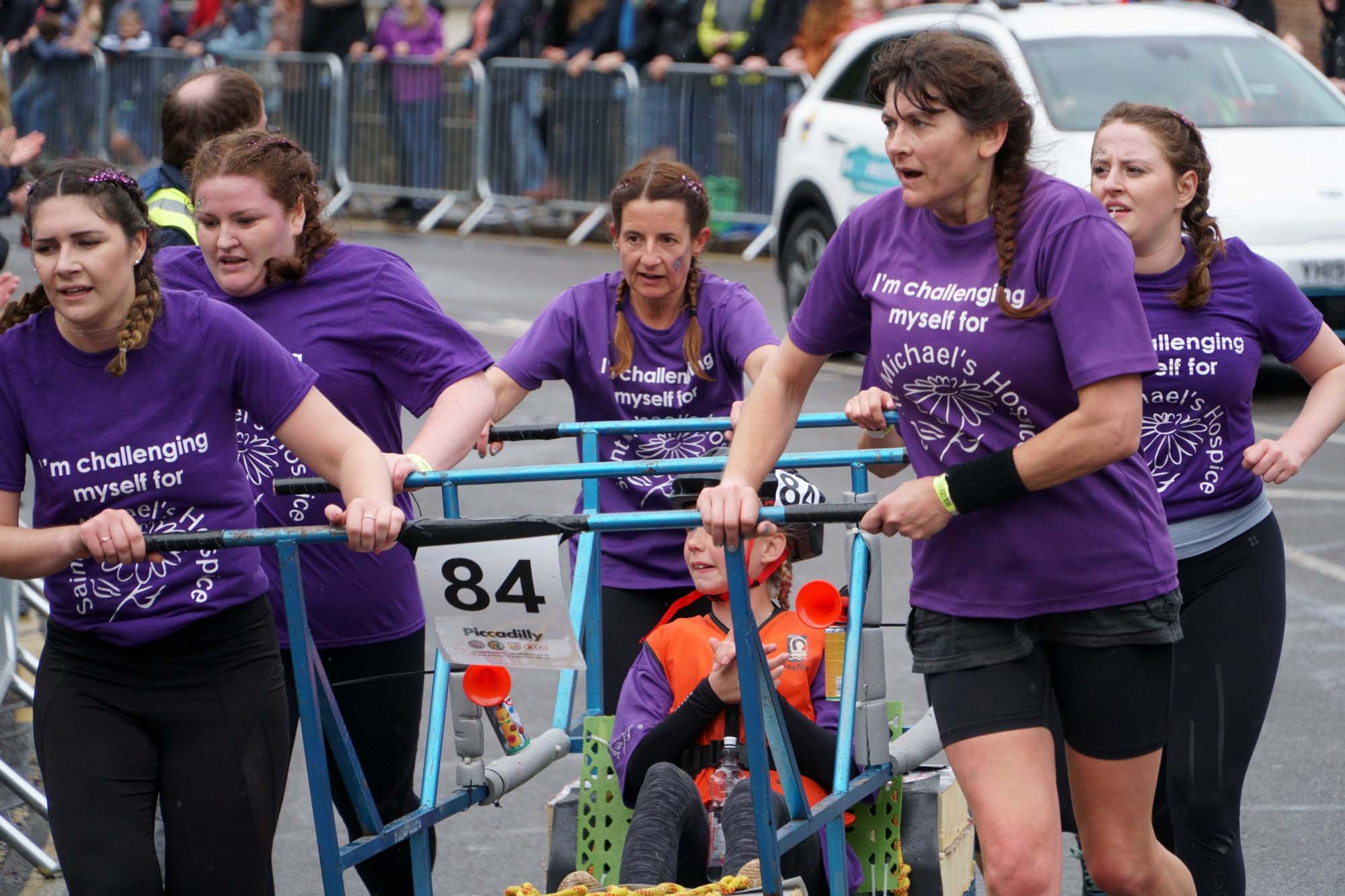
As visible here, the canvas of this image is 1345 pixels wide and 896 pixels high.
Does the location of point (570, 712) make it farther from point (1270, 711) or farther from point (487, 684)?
point (1270, 711)

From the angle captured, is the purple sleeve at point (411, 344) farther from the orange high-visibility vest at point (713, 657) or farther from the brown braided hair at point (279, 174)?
the orange high-visibility vest at point (713, 657)

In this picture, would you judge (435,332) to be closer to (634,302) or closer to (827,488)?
(634,302)

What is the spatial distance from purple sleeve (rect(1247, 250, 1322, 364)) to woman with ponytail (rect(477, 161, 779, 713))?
1.23 metres

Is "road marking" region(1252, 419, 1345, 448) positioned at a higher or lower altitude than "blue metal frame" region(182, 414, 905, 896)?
lower

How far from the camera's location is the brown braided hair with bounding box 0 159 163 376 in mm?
3721

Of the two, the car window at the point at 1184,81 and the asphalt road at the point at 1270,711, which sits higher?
the car window at the point at 1184,81

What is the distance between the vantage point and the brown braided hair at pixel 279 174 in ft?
14.2

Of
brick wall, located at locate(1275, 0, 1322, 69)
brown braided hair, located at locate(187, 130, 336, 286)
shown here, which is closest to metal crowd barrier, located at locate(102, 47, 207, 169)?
brick wall, located at locate(1275, 0, 1322, 69)

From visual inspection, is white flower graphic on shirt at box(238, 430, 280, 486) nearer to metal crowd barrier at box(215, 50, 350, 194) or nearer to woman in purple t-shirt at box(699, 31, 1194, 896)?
woman in purple t-shirt at box(699, 31, 1194, 896)

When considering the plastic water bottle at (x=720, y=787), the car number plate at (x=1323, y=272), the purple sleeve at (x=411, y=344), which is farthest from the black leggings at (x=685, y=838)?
the car number plate at (x=1323, y=272)

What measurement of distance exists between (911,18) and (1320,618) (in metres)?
6.15

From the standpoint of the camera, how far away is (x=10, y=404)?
12.3 feet

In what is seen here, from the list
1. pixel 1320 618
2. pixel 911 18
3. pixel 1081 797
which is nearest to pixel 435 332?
pixel 1081 797

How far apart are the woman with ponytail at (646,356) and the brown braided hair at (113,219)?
1469 millimetres
